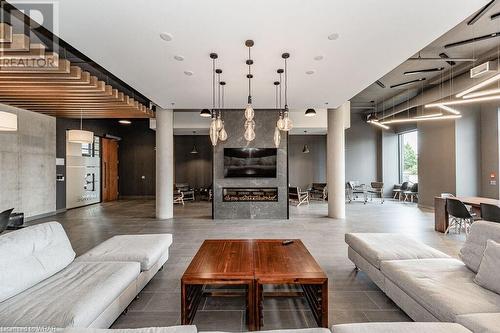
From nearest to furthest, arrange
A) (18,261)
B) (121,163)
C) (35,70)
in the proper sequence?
(18,261), (35,70), (121,163)

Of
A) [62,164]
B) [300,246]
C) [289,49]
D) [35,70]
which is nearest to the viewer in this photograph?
[300,246]

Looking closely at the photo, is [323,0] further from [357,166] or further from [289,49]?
[357,166]

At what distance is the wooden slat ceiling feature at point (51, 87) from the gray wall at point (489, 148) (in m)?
9.79

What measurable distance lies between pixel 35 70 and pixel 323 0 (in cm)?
444

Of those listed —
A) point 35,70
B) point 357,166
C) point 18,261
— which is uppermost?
point 35,70

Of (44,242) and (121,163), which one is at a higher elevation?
(121,163)

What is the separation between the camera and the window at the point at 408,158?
11.2 m

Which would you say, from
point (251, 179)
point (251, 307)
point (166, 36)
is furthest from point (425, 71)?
point (251, 307)

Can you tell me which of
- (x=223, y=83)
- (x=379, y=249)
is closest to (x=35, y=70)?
(x=223, y=83)

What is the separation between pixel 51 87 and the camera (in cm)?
487

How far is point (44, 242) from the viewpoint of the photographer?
2451 millimetres

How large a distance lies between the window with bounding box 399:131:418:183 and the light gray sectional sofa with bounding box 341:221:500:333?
962 cm

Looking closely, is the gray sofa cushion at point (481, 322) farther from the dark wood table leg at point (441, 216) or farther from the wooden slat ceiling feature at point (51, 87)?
the wooden slat ceiling feature at point (51, 87)

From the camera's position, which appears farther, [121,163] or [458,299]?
[121,163]
